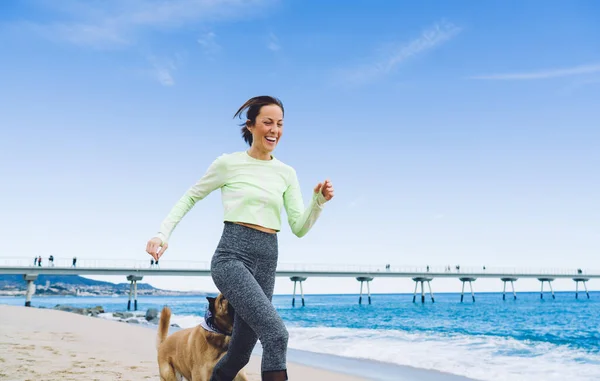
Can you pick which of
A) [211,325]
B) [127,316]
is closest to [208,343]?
[211,325]

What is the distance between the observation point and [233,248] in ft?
8.20

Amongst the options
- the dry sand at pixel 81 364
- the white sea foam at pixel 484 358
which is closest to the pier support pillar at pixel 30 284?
the white sea foam at pixel 484 358

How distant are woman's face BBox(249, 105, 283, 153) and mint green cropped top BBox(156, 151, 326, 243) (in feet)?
0.33

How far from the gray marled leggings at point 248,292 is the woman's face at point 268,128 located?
488 millimetres

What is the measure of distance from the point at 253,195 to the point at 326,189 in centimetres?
39

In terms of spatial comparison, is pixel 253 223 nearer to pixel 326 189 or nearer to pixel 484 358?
pixel 326 189

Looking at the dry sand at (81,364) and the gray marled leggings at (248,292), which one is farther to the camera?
the dry sand at (81,364)

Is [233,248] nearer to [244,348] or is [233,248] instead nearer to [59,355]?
[244,348]

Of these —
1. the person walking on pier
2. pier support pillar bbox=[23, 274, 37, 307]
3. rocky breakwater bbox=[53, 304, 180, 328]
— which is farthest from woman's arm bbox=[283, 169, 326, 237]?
pier support pillar bbox=[23, 274, 37, 307]

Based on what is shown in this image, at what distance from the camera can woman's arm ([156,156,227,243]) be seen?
2.63 metres

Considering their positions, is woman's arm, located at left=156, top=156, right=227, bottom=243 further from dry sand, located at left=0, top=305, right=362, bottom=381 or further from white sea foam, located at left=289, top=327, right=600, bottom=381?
white sea foam, located at left=289, top=327, right=600, bottom=381

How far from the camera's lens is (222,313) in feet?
9.31

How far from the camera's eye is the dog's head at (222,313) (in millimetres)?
2830

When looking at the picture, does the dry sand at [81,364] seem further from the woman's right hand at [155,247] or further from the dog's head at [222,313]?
the woman's right hand at [155,247]
